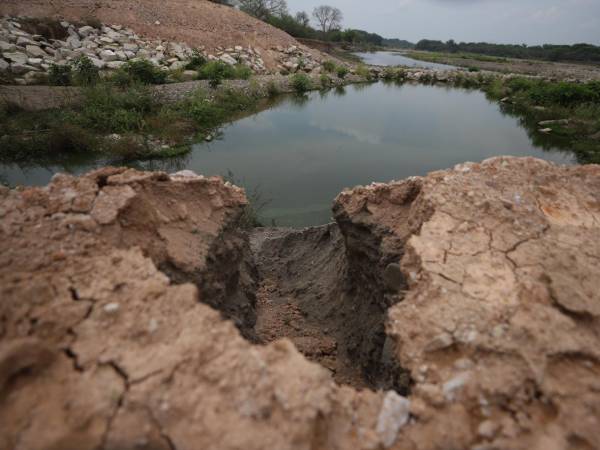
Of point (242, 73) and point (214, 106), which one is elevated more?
point (242, 73)

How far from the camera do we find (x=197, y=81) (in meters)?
16.4

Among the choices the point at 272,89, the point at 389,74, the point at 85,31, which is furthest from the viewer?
the point at 389,74

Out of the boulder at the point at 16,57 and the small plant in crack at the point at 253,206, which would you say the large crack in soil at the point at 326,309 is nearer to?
the small plant in crack at the point at 253,206

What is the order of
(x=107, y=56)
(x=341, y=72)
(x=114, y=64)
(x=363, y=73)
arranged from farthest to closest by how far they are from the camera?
(x=363, y=73), (x=341, y=72), (x=107, y=56), (x=114, y=64)

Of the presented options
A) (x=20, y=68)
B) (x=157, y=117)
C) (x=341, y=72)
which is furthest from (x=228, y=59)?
(x=157, y=117)

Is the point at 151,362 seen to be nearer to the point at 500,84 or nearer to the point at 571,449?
the point at 571,449

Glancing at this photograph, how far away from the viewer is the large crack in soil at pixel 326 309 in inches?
120

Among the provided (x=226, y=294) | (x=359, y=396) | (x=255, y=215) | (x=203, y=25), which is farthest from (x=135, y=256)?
(x=203, y=25)

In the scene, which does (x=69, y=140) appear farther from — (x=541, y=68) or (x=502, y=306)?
(x=541, y=68)

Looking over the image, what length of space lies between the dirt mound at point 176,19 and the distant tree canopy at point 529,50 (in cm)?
4957

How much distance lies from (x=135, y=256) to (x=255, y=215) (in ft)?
17.3

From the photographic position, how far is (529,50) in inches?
2554

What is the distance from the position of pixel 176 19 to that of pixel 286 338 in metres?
27.4

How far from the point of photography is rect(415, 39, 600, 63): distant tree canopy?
166 feet
